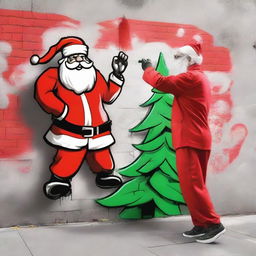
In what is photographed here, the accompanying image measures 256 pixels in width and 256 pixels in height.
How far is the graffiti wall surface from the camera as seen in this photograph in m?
4.47

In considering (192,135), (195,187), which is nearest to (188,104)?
(192,135)

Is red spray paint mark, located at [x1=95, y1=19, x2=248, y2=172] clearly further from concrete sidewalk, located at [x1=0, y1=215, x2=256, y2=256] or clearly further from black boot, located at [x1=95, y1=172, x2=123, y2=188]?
black boot, located at [x1=95, y1=172, x2=123, y2=188]

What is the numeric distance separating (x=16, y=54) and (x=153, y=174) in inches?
85.1

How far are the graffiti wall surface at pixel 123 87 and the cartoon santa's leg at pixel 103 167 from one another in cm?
7

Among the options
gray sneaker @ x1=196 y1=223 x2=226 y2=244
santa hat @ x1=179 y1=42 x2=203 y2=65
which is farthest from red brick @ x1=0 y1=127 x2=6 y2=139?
gray sneaker @ x1=196 y1=223 x2=226 y2=244

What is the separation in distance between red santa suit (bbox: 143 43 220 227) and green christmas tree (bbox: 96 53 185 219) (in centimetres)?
82

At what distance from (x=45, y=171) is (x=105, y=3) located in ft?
6.95

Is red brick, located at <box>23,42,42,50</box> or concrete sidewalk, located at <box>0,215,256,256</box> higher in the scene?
red brick, located at <box>23,42,42,50</box>

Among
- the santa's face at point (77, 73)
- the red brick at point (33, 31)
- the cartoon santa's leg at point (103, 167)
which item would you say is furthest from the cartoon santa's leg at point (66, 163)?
the red brick at point (33, 31)

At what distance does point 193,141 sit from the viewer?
13.3 ft

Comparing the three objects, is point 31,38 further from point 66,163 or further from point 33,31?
point 66,163

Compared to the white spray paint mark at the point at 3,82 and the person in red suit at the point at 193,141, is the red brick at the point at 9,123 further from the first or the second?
the person in red suit at the point at 193,141

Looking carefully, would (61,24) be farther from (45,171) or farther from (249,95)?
(249,95)

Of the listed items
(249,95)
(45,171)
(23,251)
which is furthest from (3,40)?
(249,95)
